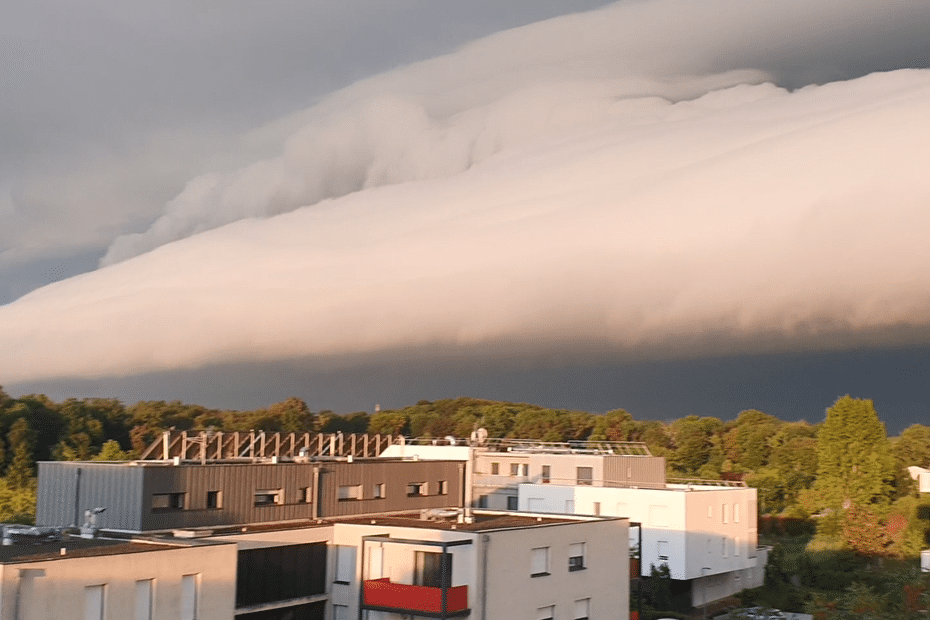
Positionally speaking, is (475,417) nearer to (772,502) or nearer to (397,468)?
(772,502)

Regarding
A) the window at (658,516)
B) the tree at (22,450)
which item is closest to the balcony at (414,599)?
the window at (658,516)

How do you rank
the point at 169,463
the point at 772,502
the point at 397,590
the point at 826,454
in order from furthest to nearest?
the point at 772,502, the point at 826,454, the point at 169,463, the point at 397,590

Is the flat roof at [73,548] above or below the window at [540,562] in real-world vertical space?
above

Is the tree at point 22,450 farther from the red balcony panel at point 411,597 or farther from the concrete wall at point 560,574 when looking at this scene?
the concrete wall at point 560,574

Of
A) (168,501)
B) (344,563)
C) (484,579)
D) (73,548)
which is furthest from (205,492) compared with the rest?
(484,579)

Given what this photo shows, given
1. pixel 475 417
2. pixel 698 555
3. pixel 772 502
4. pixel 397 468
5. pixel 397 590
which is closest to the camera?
pixel 397 590

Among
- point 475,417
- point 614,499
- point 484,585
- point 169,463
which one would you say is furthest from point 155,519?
point 475,417

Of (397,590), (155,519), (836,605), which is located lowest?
(836,605)
